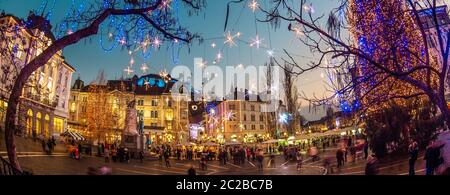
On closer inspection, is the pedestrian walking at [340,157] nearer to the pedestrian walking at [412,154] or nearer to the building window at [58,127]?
the pedestrian walking at [412,154]

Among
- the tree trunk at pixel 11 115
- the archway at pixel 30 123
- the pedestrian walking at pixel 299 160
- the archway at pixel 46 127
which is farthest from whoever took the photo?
the archway at pixel 46 127

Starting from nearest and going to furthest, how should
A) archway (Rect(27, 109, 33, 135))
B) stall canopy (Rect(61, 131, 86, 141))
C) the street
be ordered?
the street < archway (Rect(27, 109, 33, 135)) < stall canopy (Rect(61, 131, 86, 141))

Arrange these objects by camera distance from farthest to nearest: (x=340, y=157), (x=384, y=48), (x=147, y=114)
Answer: (x=147, y=114), (x=340, y=157), (x=384, y=48)

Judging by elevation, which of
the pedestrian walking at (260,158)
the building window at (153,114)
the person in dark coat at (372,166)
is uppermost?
the building window at (153,114)

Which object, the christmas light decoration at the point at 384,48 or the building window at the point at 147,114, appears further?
the building window at the point at 147,114

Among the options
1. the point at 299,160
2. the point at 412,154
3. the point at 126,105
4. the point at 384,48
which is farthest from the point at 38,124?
the point at 412,154

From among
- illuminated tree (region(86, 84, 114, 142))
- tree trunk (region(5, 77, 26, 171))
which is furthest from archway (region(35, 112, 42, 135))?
tree trunk (region(5, 77, 26, 171))

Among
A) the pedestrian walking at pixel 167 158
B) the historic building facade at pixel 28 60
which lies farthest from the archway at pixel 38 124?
the pedestrian walking at pixel 167 158

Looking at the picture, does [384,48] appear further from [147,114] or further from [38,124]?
[38,124]

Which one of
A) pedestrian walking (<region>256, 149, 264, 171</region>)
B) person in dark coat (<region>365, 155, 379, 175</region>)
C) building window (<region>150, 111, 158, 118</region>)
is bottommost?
person in dark coat (<region>365, 155, 379, 175</region>)

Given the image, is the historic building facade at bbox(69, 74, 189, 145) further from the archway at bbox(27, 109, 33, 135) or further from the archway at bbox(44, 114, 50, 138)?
the archway at bbox(27, 109, 33, 135)

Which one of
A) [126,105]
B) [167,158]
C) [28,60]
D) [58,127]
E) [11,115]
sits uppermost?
[28,60]
